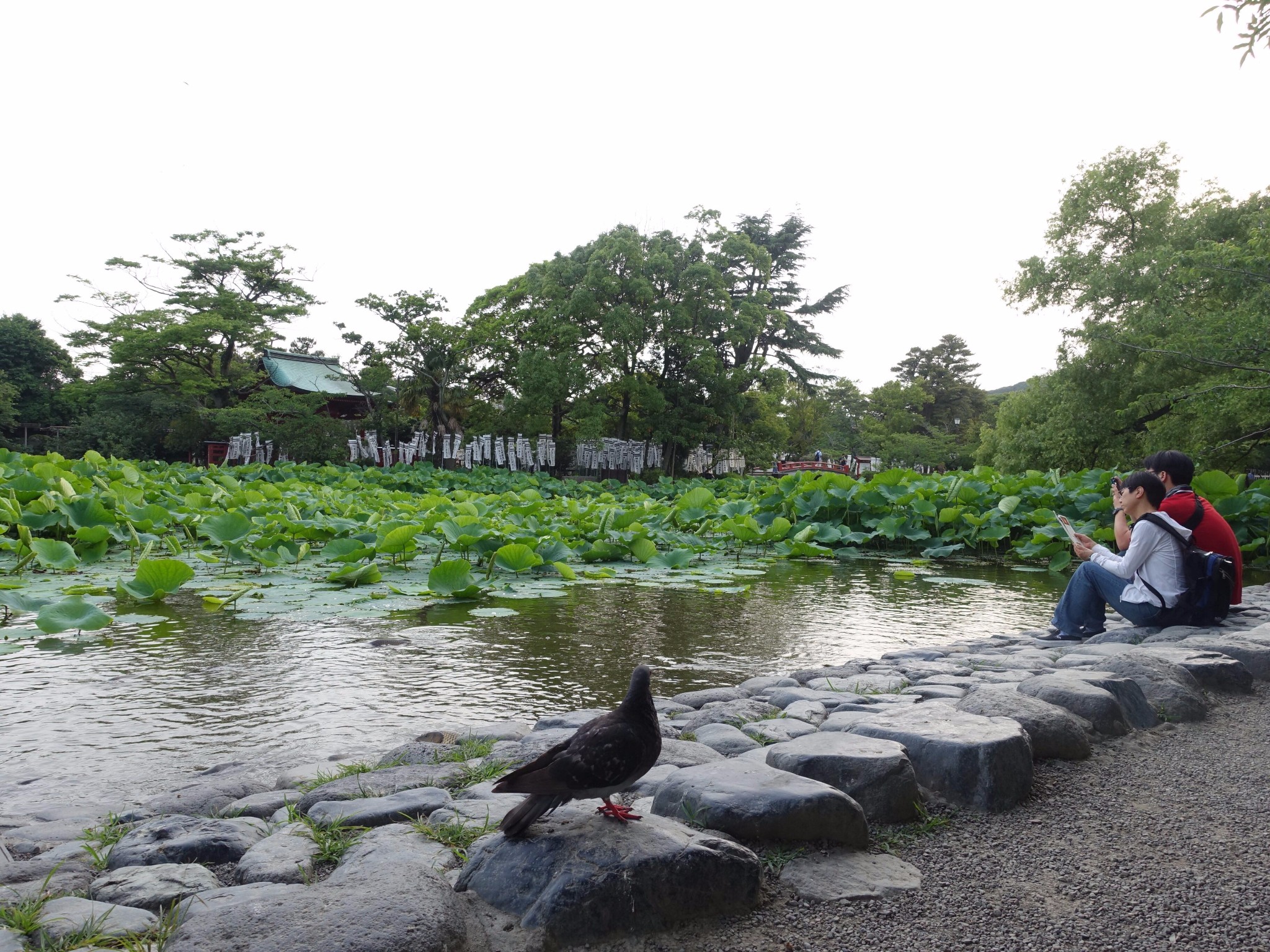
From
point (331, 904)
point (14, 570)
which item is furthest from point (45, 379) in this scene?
point (331, 904)

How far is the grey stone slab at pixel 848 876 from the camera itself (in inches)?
67.9

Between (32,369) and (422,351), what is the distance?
45.2ft

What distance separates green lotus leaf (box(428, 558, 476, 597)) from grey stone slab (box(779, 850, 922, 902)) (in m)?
3.92

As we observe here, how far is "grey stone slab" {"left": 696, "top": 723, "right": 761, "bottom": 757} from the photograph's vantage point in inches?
101

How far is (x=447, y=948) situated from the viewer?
1.43 meters

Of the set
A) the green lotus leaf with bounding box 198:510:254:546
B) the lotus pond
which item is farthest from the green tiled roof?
the green lotus leaf with bounding box 198:510:254:546

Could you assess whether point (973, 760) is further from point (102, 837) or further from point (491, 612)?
point (491, 612)

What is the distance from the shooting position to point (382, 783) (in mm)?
2322

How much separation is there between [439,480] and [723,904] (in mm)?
15966

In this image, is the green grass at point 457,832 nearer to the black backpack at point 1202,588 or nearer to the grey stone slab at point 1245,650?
the grey stone slab at point 1245,650

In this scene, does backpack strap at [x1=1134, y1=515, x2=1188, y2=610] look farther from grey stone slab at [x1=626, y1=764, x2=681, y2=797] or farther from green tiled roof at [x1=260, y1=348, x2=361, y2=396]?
green tiled roof at [x1=260, y1=348, x2=361, y2=396]

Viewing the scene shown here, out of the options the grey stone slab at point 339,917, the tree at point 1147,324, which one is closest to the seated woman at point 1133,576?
the grey stone slab at point 339,917

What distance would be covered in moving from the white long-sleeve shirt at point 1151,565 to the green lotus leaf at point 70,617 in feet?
17.4

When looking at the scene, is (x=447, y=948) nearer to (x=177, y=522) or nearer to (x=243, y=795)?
(x=243, y=795)
